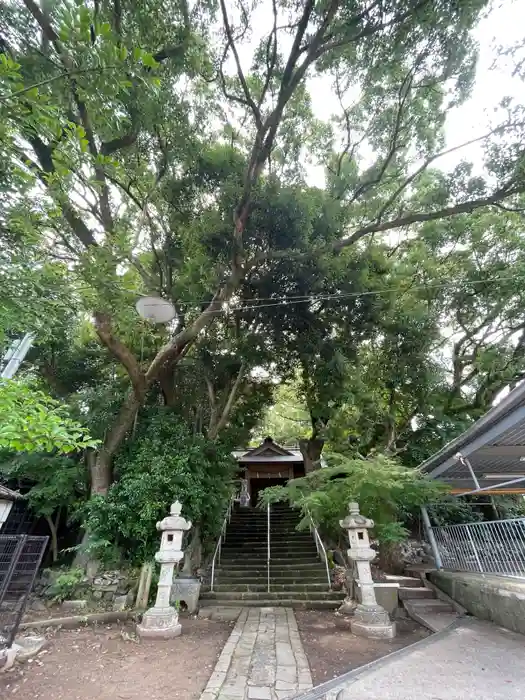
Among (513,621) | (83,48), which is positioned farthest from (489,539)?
(83,48)

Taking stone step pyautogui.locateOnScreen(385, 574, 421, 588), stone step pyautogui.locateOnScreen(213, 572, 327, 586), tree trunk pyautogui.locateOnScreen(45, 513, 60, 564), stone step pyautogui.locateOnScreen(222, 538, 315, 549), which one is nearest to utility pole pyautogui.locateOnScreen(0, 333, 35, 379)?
tree trunk pyautogui.locateOnScreen(45, 513, 60, 564)

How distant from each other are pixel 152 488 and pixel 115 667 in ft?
11.0

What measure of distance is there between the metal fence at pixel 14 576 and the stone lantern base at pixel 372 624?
192 inches

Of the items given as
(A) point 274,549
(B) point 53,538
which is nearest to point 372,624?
(A) point 274,549

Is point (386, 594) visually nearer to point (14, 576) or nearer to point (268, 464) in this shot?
point (14, 576)

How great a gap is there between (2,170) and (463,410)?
1227cm

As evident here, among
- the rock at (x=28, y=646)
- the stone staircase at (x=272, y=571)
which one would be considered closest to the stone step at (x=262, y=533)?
the stone staircase at (x=272, y=571)

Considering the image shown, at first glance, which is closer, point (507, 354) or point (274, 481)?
point (507, 354)

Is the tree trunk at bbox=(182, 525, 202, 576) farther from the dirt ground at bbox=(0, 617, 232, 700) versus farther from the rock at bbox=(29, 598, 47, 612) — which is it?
the rock at bbox=(29, 598, 47, 612)

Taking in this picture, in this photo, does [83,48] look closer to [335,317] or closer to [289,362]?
[335,317]

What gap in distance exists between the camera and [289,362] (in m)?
10.3

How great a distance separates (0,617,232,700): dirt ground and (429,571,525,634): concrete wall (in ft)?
14.6

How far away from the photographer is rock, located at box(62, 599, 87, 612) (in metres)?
6.66

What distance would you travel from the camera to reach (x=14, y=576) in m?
6.57
